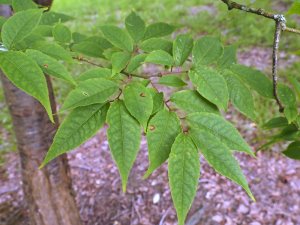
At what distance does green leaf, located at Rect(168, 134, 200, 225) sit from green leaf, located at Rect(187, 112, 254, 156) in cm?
7

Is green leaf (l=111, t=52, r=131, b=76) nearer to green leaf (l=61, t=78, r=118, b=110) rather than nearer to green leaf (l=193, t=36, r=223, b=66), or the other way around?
green leaf (l=61, t=78, r=118, b=110)

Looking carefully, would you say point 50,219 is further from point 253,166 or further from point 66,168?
point 253,166

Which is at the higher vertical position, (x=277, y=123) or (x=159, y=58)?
(x=159, y=58)

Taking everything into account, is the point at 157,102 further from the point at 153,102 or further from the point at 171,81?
the point at 171,81

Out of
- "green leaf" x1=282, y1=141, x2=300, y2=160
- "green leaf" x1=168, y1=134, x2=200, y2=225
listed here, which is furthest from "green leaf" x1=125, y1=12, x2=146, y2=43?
"green leaf" x1=282, y1=141, x2=300, y2=160

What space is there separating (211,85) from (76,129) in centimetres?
37

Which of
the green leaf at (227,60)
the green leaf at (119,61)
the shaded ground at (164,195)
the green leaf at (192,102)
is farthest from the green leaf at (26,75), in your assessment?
the shaded ground at (164,195)

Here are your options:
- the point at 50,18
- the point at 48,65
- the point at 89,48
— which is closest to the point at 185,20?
the point at 50,18

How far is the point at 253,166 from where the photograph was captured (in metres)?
2.71

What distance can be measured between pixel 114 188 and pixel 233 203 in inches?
35.2

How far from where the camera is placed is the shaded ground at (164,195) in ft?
7.49

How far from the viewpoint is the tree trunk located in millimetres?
1604

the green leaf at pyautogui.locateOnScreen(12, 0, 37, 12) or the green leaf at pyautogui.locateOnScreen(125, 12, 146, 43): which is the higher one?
the green leaf at pyautogui.locateOnScreen(12, 0, 37, 12)

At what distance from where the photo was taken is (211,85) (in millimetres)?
883
